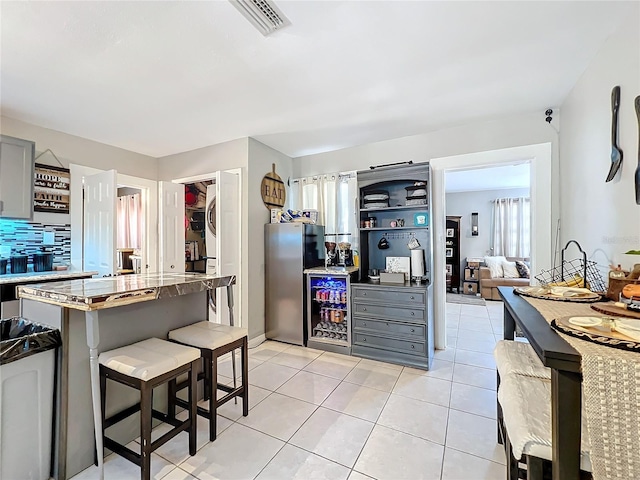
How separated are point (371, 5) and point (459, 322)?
4.41 meters

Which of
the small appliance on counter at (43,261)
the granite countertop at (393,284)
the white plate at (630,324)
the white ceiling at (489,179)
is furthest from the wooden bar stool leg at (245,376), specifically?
the white ceiling at (489,179)

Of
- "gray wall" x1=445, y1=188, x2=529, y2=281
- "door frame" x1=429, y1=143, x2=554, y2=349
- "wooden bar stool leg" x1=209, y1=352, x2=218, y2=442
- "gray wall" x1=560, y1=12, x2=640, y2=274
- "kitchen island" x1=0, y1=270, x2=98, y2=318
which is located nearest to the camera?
"gray wall" x1=560, y1=12, x2=640, y2=274

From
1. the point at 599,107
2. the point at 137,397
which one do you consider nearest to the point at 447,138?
the point at 599,107

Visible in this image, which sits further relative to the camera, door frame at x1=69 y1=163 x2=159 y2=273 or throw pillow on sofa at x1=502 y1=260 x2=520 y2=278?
throw pillow on sofa at x1=502 y1=260 x2=520 y2=278

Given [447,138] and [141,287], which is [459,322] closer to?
[447,138]

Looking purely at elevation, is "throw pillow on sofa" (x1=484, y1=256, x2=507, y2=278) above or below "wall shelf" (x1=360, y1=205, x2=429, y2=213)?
Answer: below

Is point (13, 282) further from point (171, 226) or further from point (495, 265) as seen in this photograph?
point (495, 265)

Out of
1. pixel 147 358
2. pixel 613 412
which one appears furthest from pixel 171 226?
pixel 613 412

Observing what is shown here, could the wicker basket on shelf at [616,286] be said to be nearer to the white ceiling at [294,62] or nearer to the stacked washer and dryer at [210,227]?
the white ceiling at [294,62]

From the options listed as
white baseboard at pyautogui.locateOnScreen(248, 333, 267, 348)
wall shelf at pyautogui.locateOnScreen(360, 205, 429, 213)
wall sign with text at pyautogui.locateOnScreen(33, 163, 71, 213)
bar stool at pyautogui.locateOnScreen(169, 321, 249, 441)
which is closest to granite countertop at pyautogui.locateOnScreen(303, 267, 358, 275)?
wall shelf at pyautogui.locateOnScreen(360, 205, 429, 213)

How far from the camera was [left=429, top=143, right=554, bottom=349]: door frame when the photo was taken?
2891 mm

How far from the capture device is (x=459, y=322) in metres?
4.54

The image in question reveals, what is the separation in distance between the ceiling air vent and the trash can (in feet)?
6.67

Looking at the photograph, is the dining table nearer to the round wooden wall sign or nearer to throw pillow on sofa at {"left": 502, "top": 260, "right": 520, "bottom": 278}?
the round wooden wall sign
